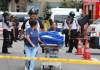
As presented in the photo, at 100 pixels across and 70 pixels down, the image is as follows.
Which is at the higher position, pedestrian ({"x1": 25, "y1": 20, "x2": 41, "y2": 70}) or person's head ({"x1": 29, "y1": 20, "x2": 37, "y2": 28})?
person's head ({"x1": 29, "y1": 20, "x2": 37, "y2": 28})

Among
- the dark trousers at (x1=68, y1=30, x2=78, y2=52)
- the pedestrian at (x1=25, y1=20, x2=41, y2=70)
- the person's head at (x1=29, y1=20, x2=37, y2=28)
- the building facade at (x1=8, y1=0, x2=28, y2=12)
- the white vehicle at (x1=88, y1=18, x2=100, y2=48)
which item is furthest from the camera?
the building facade at (x1=8, y1=0, x2=28, y2=12)

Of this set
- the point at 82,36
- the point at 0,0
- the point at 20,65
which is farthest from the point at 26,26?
the point at 0,0

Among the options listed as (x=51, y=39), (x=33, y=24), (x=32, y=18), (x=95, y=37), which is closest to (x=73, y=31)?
(x=95, y=37)

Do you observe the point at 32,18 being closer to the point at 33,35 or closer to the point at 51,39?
the point at 33,35

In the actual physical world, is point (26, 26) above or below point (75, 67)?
above

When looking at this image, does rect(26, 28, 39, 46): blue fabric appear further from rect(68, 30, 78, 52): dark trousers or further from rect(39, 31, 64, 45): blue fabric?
rect(68, 30, 78, 52): dark trousers

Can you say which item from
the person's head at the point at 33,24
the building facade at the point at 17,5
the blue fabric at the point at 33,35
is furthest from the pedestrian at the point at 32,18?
the building facade at the point at 17,5

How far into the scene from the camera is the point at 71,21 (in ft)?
66.5

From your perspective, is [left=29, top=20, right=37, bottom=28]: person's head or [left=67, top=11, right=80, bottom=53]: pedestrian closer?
[left=29, top=20, right=37, bottom=28]: person's head

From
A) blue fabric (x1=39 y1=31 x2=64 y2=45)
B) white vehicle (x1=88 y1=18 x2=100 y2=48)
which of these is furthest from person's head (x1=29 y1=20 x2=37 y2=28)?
white vehicle (x1=88 y1=18 x2=100 y2=48)

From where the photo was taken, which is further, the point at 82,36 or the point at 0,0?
the point at 0,0

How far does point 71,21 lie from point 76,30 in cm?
46

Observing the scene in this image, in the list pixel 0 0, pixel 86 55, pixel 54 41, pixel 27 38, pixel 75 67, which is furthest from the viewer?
pixel 0 0

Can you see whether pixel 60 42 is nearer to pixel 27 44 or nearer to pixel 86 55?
pixel 27 44
